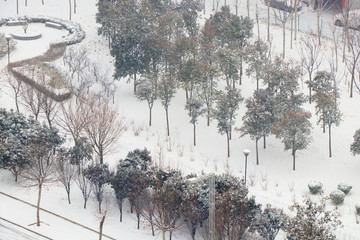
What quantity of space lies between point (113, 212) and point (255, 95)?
61.1 feet

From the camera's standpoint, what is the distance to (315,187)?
68.0 meters

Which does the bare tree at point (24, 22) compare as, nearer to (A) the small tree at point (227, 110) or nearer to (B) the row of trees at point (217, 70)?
(B) the row of trees at point (217, 70)

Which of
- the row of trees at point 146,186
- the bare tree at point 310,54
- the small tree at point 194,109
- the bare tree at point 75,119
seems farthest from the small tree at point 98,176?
the bare tree at point 310,54

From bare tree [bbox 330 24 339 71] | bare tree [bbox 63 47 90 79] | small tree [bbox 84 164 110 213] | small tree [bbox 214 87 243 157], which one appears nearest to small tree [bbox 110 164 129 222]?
small tree [bbox 84 164 110 213]

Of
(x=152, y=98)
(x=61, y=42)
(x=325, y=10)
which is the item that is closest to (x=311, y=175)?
(x=152, y=98)

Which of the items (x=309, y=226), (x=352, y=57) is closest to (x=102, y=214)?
(x=309, y=226)

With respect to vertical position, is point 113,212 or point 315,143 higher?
point 315,143

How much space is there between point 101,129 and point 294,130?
1680cm

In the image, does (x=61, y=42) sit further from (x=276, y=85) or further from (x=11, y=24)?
(x=276, y=85)

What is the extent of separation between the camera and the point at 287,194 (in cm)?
6831

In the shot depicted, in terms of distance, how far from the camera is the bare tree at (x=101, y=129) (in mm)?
69188

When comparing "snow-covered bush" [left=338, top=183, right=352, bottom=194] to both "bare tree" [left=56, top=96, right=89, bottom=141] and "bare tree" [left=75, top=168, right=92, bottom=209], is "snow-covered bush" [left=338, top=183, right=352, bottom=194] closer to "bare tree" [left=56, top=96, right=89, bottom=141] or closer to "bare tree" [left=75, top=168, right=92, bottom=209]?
"bare tree" [left=75, top=168, right=92, bottom=209]

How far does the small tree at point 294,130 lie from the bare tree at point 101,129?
46.1ft

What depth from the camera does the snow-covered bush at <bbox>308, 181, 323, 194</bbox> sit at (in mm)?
68000
